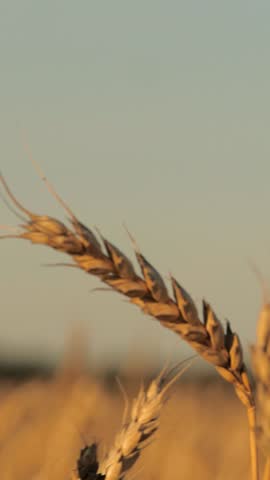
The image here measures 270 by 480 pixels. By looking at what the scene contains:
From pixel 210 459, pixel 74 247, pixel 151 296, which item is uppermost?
pixel 74 247

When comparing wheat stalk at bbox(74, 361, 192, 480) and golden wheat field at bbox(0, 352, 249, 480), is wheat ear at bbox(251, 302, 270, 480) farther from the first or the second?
golden wheat field at bbox(0, 352, 249, 480)

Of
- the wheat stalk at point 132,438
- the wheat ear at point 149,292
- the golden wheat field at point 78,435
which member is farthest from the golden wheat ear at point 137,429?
the golden wheat field at point 78,435

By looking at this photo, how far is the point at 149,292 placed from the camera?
206cm

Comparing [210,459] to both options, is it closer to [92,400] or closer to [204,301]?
[92,400]

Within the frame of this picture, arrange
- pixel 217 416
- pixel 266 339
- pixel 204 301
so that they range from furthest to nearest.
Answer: pixel 217 416
pixel 204 301
pixel 266 339

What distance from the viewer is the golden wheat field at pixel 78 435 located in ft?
16.0

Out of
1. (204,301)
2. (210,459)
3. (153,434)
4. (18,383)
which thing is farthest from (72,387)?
(204,301)

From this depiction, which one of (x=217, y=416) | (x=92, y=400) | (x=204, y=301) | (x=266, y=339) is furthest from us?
(x=217, y=416)

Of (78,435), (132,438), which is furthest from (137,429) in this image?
(78,435)

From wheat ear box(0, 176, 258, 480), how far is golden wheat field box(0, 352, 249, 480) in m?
2.30

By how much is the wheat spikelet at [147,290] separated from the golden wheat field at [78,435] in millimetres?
2300

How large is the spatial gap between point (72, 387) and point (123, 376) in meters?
0.24

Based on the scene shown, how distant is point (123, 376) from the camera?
5.32 m

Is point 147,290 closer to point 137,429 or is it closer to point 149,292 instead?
point 149,292
